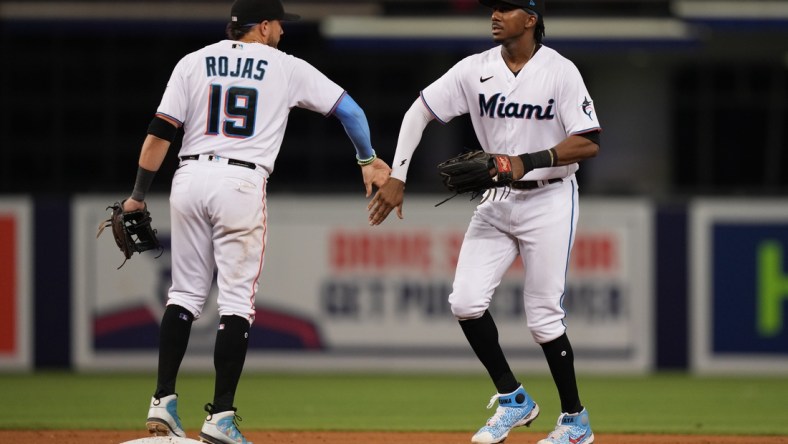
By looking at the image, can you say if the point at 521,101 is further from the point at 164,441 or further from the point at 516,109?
the point at 164,441

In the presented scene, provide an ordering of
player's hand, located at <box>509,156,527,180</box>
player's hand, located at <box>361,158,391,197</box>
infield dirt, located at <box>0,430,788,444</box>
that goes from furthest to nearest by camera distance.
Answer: infield dirt, located at <box>0,430,788,444</box> < player's hand, located at <box>361,158,391,197</box> < player's hand, located at <box>509,156,527,180</box>

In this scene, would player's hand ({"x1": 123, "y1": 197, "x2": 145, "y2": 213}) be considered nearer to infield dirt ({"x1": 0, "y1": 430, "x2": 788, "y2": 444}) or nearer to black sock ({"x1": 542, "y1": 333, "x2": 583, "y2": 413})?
infield dirt ({"x1": 0, "y1": 430, "x2": 788, "y2": 444})

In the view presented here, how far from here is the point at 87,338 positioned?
36.2 ft

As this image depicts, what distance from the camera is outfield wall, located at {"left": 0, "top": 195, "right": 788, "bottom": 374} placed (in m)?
10.9

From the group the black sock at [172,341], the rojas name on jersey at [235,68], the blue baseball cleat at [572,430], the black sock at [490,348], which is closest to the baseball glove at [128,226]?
the black sock at [172,341]

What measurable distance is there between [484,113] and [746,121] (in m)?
8.35

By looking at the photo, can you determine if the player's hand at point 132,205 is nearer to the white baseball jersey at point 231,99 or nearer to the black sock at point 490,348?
the white baseball jersey at point 231,99

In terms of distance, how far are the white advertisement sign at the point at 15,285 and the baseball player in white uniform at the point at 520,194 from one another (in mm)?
5479

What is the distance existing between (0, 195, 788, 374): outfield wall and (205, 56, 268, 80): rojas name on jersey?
4.82 metres

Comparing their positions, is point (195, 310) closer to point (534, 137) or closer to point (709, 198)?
point (534, 137)

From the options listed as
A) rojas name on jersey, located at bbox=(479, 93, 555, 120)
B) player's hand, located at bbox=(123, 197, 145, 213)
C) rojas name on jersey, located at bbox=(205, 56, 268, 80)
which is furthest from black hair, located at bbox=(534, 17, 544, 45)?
player's hand, located at bbox=(123, 197, 145, 213)

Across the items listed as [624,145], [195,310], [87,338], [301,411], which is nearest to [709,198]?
[624,145]

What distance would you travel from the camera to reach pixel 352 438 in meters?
7.24

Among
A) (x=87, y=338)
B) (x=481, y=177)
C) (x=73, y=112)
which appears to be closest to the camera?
(x=481, y=177)
